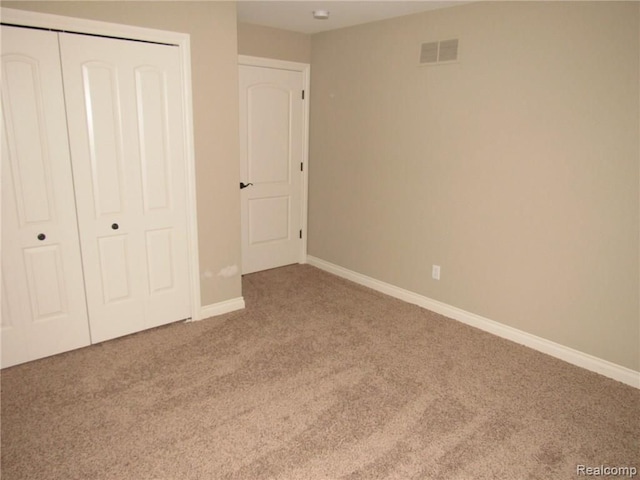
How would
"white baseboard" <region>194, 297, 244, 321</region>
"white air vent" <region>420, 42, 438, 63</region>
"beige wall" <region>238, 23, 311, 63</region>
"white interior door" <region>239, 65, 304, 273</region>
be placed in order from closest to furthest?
"white air vent" <region>420, 42, 438, 63</region>, "white baseboard" <region>194, 297, 244, 321</region>, "beige wall" <region>238, 23, 311, 63</region>, "white interior door" <region>239, 65, 304, 273</region>

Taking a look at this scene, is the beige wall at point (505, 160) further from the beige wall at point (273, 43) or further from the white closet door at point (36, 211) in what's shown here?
the white closet door at point (36, 211)

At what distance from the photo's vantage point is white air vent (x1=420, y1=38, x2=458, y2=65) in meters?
3.21

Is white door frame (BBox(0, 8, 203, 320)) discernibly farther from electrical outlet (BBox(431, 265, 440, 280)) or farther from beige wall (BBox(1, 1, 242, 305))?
electrical outlet (BBox(431, 265, 440, 280))

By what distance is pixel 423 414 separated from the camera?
237cm

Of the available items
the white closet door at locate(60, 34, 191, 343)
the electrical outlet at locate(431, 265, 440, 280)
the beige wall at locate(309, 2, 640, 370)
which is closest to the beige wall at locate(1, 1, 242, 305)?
the white closet door at locate(60, 34, 191, 343)

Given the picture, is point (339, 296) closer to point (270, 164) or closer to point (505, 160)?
point (270, 164)

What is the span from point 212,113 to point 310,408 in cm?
213

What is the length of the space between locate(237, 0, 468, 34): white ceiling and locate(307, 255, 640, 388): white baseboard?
2.31 metres

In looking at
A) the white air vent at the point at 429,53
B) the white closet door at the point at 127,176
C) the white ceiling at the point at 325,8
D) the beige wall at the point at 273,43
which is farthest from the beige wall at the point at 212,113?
the white air vent at the point at 429,53

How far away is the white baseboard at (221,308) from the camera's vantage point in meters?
3.45

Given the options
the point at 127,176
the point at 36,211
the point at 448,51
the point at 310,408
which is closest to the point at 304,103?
the point at 448,51

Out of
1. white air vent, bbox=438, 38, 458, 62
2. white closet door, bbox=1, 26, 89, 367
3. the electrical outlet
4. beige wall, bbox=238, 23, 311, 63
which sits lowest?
the electrical outlet

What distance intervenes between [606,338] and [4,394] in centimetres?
363

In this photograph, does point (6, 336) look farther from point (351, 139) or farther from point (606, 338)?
point (606, 338)
